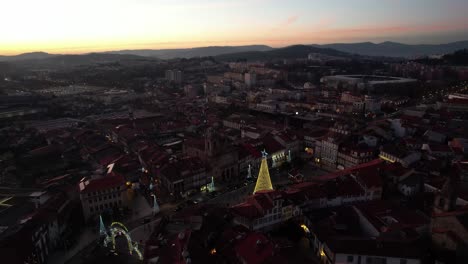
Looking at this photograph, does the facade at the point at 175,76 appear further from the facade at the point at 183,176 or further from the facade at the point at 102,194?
the facade at the point at 102,194

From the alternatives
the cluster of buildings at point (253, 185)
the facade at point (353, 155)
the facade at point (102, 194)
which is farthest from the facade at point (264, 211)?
the facade at point (353, 155)

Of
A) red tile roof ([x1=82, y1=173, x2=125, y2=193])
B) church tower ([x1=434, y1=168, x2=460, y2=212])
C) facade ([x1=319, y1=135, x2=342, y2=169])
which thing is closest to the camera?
church tower ([x1=434, y1=168, x2=460, y2=212])

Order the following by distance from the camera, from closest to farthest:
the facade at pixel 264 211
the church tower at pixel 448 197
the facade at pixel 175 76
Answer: the church tower at pixel 448 197, the facade at pixel 264 211, the facade at pixel 175 76

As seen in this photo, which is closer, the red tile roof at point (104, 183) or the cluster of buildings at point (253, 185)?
the cluster of buildings at point (253, 185)

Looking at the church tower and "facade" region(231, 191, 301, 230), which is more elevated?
the church tower

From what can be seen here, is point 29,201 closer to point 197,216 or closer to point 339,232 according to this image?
point 197,216

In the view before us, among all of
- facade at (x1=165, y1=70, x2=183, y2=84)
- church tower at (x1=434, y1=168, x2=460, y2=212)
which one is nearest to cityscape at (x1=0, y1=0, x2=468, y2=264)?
church tower at (x1=434, y1=168, x2=460, y2=212)

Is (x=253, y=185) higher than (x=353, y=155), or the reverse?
(x=353, y=155)

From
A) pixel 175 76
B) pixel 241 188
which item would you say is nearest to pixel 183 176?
pixel 241 188

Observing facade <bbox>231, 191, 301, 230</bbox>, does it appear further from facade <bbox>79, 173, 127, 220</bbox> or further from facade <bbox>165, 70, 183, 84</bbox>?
facade <bbox>165, 70, 183, 84</bbox>

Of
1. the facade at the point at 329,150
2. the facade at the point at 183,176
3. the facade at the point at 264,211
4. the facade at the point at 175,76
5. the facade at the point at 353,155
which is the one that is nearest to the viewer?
the facade at the point at 264,211

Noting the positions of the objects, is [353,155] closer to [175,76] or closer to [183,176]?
[183,176]

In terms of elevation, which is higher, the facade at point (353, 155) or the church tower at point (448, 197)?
→ the church tower at point (448, 197)
